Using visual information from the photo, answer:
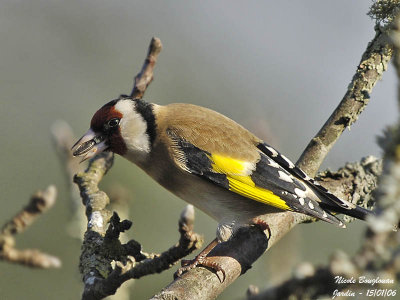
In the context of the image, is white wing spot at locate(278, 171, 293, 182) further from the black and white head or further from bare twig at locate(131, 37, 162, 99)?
bare twig at locate(131, 37, 162, 99)

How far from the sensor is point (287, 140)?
8.08 m

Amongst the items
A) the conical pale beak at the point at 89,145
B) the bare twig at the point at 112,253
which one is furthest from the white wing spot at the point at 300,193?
the conical pale beak at the point at 89,145

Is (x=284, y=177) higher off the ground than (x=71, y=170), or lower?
higher

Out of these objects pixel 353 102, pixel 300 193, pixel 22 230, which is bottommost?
pixel 22 230

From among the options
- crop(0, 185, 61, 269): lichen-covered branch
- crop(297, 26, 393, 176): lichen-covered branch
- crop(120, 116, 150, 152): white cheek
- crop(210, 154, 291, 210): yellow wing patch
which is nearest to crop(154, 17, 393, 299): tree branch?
crop(297, 26, 393, 176): lichen-covered branch

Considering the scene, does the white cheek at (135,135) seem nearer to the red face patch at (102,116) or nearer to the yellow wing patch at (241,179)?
the red face patch at (102,116)

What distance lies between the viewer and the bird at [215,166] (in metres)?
3.50

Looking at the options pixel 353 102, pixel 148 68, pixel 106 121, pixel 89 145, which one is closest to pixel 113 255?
pixel 89 145

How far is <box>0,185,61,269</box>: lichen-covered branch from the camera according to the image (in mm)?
3035

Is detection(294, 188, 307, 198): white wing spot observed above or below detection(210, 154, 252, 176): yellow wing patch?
above

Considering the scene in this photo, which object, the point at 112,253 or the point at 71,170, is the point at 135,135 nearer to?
the point at 71,170

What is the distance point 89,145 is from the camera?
3719 mm

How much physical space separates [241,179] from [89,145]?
985mm

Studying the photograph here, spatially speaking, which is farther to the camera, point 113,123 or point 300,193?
point 113,123
